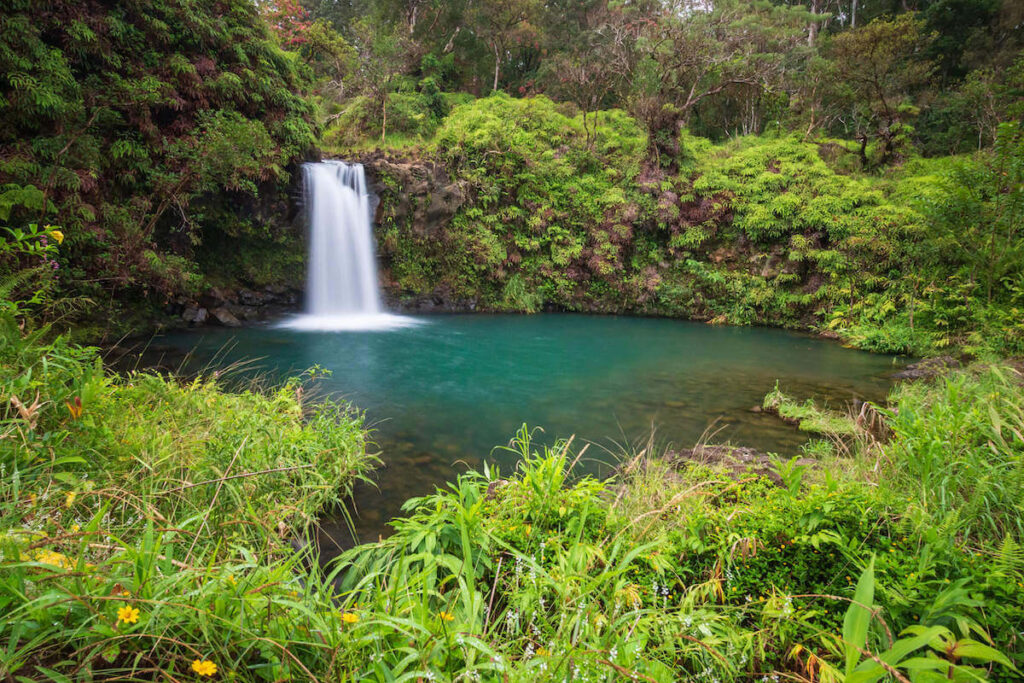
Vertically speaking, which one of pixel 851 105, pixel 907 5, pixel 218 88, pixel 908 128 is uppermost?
pixel 907 5

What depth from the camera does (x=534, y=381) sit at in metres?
8.16

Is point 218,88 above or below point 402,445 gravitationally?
above

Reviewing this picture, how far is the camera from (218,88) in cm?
1074

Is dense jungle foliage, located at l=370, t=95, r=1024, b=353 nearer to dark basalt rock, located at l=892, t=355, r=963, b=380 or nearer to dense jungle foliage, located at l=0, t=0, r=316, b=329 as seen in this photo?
dark basalt rock, located at l=892, t=355, r=963, b=380

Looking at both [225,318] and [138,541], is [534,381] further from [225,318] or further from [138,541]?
[225,318]

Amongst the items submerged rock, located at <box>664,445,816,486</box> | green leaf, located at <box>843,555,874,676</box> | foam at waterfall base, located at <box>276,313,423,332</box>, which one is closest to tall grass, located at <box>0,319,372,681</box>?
green leaf, located at <box>843,555,874,676</box>

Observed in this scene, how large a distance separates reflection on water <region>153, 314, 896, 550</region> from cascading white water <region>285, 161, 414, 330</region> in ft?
8.44

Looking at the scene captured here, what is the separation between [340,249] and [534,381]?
29.7ft

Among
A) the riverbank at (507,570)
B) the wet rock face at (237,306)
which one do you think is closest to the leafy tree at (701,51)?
the wet rock face at (237,306)

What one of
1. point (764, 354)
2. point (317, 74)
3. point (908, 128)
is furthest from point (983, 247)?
point (317, 74)

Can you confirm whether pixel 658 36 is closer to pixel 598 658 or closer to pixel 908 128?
pixel 908 128

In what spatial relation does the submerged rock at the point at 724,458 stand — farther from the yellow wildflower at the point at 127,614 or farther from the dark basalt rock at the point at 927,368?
the dark basalt rock at the point at 927,368

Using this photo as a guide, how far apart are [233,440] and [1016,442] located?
4.72 metres

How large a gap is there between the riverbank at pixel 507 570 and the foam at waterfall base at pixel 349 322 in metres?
9.14
